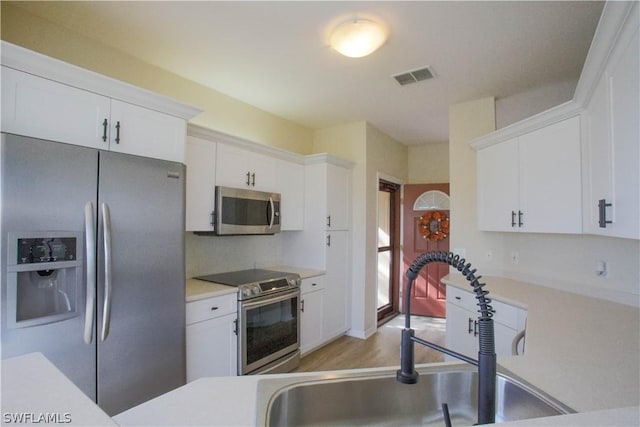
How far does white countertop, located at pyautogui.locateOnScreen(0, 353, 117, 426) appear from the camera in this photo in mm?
542

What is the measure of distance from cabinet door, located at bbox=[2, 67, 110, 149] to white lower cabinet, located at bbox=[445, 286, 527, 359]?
2.72 m

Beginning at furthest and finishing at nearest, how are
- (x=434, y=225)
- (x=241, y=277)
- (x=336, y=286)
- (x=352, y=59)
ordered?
(x=434, y=225)
(x=336, y=286)
(x=241, y=277)
(x=352, y=59)

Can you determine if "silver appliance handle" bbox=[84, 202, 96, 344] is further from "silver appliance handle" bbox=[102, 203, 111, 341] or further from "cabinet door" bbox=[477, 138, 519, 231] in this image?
"cabinet door" bbox=[477, 138, 519, 231]

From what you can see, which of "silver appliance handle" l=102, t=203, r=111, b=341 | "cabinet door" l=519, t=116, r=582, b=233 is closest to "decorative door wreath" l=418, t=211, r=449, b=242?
"cabinet door" l=519, t=116, r=582, b=233

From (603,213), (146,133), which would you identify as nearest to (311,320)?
(146,133)

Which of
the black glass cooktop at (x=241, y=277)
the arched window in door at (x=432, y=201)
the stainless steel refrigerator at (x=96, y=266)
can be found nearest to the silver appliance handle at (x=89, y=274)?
the stainless steel refrigerator at (x=96, y=266)

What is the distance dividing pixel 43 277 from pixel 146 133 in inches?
37.4

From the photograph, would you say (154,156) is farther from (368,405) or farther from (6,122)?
(368,405)

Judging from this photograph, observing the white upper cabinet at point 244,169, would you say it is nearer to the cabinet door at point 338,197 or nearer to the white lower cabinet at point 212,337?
the cabinet door at point 338,197

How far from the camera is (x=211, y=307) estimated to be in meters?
2.35

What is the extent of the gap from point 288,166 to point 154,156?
1.69 metres

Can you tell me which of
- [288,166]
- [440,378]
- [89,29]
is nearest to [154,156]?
[89,29]

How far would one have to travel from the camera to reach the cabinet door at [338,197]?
3658 mm

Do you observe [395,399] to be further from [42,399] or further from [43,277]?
[43,277]
